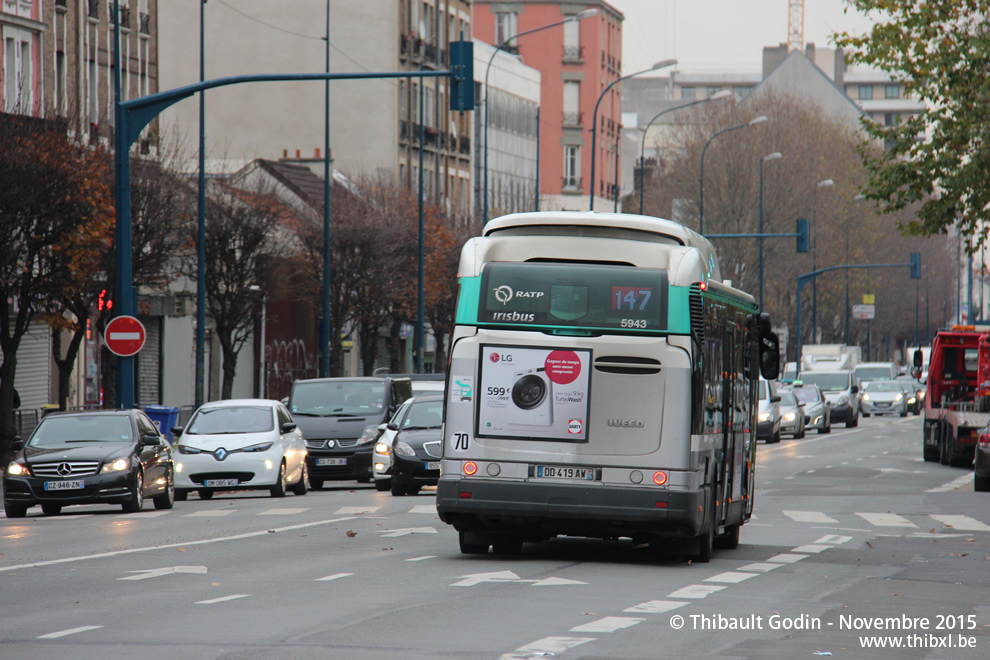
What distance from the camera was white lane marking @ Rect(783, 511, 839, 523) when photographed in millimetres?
22438

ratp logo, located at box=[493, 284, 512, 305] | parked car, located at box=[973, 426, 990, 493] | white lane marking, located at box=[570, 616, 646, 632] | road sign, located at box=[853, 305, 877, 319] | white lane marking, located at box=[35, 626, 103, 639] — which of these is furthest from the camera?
road sign, located at box=[853, 305, 877, 319]

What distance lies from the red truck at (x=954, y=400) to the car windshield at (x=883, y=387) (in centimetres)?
3666

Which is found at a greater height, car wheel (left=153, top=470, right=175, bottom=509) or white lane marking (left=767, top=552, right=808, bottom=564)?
white lane marking (left=767, top=552, right=808, bottom=564)

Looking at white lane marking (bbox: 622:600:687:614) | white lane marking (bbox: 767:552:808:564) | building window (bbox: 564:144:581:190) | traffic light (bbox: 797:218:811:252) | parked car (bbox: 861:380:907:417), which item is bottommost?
parked car (bbox: 861:380:907:417)

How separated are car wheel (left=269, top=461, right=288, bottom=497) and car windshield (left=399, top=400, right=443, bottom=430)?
6.55 feet

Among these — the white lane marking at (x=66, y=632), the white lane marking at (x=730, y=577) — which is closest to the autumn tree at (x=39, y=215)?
the white lane marking at (x=730, y=577)

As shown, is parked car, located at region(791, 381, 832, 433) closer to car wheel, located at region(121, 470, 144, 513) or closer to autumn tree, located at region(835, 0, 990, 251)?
autumn tree, located at region(835, 0, 990, 251)

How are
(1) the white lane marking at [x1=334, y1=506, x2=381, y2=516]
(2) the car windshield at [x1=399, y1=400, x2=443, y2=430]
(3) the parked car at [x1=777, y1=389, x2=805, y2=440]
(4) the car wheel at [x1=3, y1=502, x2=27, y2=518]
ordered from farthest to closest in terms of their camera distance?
(3) the parked car at [x1=777, y1=389, x2=805, y2=440], (2) the car windshield at [x1=399, y1=400, x2=443, y2=430], (4) the car wheel at [x1=3, y1=502, x2=27, y2=518], (1) the white lane marking at [x1=334, y1=506, x2=381, y2=516]

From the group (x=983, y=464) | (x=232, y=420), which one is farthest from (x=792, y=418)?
(x=232, y=420)

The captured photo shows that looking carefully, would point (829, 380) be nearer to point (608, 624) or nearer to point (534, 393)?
point (534, 393)

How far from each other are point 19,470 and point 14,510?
1.82 ft

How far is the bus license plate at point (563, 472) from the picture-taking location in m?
15.1

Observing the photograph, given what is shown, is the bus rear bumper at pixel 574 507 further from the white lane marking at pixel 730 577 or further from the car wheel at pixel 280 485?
the car wheel at pixel 280 485

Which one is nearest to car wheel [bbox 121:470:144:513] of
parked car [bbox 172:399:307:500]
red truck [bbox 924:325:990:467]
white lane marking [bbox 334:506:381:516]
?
white lane marking [bbox 334:506:381:516]
